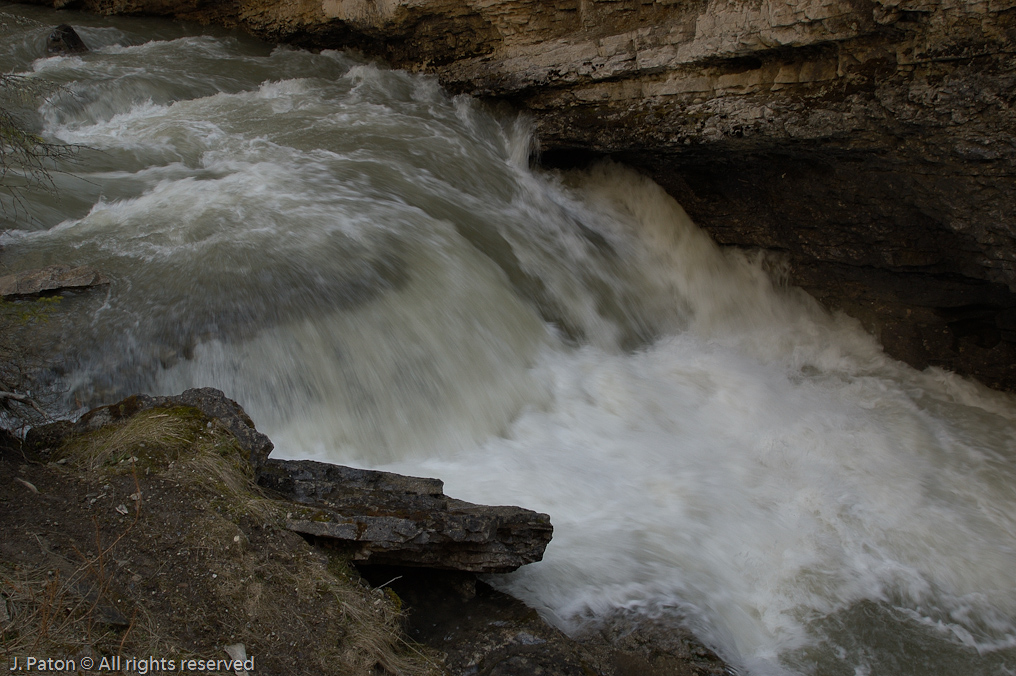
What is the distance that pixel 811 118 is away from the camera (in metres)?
6.60

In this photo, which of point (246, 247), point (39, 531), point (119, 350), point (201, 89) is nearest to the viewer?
point (39, 531)

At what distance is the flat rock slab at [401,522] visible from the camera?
141 inches

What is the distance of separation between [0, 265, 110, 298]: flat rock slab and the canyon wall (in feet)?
17.0

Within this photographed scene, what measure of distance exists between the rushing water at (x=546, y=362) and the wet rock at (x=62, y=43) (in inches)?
21.3

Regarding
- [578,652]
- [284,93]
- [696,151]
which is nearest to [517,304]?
[696,151]

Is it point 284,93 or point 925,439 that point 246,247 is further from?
point 925,439

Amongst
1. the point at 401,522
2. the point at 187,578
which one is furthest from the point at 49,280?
the point at 401,522

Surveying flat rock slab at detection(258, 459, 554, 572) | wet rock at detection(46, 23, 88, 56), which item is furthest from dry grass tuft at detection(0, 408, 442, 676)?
wet rock at detection(46, 23, 88, 56)

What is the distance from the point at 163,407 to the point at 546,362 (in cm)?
317

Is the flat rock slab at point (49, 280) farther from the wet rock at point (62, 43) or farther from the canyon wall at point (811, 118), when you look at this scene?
the wet rock at point (62, 43)

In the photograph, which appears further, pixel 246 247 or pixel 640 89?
pixel 640 89

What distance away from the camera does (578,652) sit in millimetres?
3506

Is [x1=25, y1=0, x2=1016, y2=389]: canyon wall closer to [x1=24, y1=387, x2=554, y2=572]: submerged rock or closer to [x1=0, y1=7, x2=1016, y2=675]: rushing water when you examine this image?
[x1=0, y1=7, x2=1016, y2=675]: rushing water

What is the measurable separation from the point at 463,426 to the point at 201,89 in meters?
6.09
